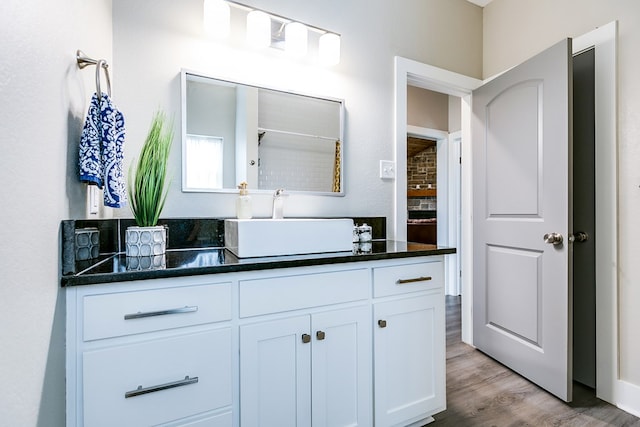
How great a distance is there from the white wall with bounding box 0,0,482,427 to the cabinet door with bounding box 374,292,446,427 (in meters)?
0.69

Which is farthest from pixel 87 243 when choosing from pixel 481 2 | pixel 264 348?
pixel 481 2

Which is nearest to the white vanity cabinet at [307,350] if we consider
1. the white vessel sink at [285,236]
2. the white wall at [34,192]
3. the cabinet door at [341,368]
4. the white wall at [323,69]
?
the cabinet door at [341,368]

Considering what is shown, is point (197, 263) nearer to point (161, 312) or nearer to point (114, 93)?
point (161, 312)

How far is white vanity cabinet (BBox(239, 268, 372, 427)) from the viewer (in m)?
1.12

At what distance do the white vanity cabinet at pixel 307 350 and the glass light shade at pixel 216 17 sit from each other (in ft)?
3.92

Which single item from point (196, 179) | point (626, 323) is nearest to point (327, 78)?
point (196, 179)

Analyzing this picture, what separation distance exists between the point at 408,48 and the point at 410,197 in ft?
10.7

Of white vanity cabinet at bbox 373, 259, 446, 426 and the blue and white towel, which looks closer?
the blue and white towel

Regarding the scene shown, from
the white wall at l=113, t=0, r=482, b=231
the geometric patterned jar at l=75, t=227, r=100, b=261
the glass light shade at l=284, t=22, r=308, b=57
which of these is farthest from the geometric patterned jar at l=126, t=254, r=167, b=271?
the glass light shade at l=284, t=22, r=308, b=57

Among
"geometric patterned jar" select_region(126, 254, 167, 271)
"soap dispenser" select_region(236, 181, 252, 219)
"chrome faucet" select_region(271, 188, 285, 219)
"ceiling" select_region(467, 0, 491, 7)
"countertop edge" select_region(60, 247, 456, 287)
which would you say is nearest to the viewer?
"countertop edge" select_region(60, 247, 456, 287)

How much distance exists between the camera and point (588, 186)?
6.12ft

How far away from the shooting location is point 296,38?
1722 millimetres

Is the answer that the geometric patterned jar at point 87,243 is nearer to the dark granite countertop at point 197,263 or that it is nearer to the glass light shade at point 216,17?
the dark granite countertop at point 197,263

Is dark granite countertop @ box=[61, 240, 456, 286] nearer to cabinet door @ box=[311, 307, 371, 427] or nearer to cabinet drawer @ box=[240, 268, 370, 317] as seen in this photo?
cabinet drawer @ box=[240, 268, 370, 317]
